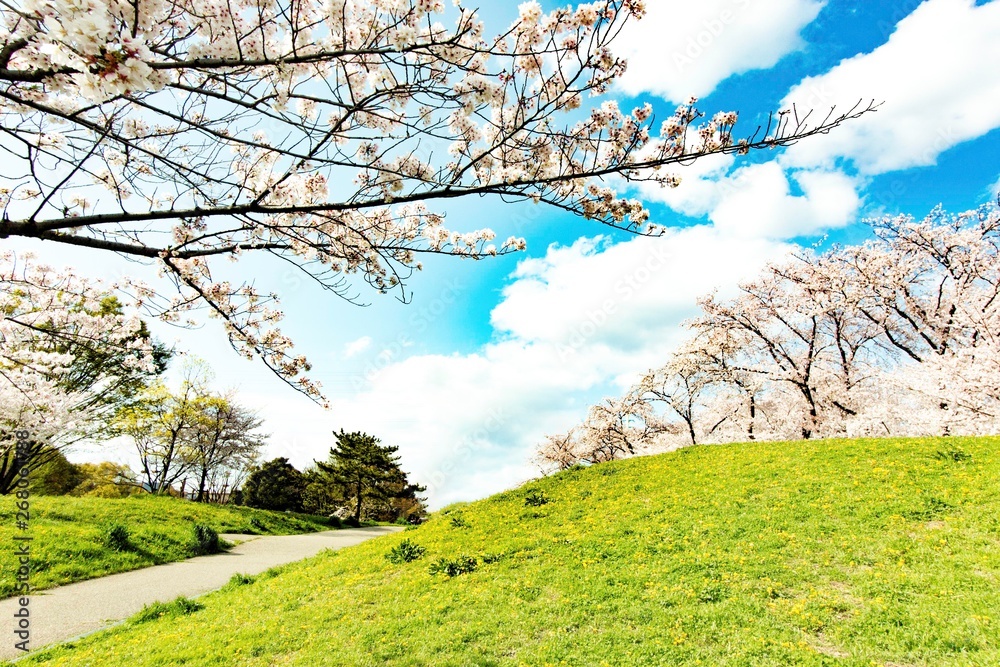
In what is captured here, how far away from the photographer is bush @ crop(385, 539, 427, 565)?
8.86 metres

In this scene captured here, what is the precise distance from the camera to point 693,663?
14.3 feet

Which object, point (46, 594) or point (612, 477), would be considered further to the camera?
point (612, 477)

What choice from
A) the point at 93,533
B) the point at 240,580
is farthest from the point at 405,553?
the point at 93,533

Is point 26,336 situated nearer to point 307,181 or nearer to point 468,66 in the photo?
point 307,181

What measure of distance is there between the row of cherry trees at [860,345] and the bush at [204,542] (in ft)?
66.4

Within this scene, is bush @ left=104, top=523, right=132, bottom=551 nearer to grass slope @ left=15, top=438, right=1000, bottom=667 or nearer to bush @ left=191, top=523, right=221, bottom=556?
bush @ left=191, top=523, right=221, bottom=556

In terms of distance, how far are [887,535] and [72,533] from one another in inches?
639

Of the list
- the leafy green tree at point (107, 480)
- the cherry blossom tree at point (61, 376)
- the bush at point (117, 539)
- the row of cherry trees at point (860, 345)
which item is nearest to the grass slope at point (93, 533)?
the bush at point (117, 539)

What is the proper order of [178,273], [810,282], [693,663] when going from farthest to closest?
[810,282], [693,663], [178,273]

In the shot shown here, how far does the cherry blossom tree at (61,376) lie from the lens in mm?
8484

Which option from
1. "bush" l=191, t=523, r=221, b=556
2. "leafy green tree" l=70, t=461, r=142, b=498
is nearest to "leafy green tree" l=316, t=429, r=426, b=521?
"leafy green tree" l=70, t=461, r=142, b=498

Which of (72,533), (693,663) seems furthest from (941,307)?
(72,533)

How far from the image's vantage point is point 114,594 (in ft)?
28.0

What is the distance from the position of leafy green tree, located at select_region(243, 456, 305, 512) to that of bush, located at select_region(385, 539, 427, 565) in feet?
97.2
